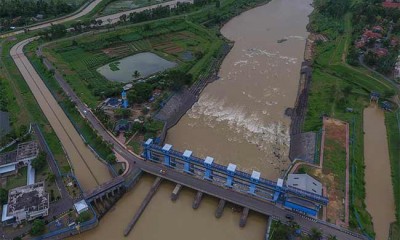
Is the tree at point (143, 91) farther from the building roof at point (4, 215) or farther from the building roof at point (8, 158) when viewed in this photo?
the building roof at point (4, 215)

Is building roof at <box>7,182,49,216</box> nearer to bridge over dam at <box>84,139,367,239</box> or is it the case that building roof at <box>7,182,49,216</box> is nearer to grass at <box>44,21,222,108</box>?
bridge over dam at <box>84,139,367,239</box>

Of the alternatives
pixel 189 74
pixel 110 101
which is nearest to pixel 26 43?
pixel 110 101

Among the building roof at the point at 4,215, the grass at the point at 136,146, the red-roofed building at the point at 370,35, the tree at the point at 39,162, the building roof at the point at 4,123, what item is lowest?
the building roof at the point at 4,215

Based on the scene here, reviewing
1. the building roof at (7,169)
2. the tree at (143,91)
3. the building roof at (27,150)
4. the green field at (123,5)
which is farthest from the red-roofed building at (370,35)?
the building roof at (7,169)

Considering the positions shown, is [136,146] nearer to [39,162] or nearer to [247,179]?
[39,162]

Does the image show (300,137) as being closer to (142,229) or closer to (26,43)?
(142,229)

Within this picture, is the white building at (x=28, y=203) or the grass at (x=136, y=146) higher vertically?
the grass at (x=136, y=146)
